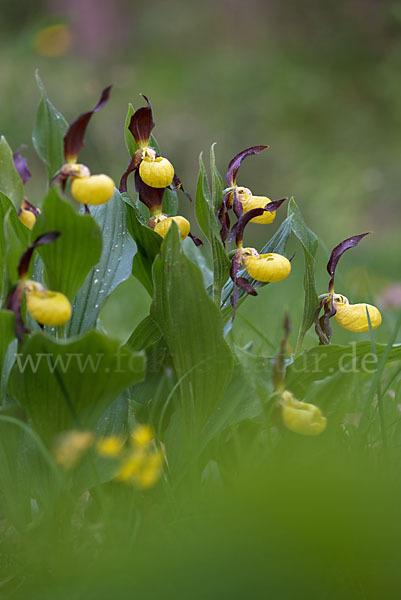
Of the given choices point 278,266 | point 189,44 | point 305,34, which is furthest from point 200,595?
point 189,44

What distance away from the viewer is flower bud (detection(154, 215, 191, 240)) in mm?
698

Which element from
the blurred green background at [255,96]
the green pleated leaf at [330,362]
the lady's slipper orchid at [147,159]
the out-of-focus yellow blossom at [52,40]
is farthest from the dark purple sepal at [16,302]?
the out-of-focus yellow blossom at [52,40]

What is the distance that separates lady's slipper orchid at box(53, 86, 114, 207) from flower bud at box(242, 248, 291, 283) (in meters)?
0.20

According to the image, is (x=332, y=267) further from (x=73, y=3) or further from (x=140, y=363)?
(x=73, y=3)

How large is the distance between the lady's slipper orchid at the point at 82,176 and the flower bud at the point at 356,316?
35 cm

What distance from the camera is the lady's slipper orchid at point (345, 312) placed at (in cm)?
70

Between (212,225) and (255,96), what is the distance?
490cm

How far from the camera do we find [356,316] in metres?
0.71

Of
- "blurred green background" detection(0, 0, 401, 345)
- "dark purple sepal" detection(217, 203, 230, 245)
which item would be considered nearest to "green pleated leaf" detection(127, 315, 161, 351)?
"dark purple sepal" detection(217, 203, 230, 245)

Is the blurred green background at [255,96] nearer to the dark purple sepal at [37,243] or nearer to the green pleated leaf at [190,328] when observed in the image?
the green pleated leaf at [190,328]

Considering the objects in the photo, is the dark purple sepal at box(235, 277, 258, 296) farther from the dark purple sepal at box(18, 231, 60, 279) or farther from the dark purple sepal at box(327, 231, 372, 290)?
the dark purple sepal at box(18, 231, 60, 279)

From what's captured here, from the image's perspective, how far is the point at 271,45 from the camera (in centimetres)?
625

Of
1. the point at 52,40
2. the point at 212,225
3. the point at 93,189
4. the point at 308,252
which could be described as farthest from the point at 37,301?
the point at 52,40

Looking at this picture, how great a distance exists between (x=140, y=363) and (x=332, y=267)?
0.31 metres
